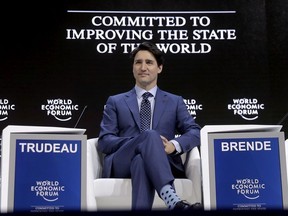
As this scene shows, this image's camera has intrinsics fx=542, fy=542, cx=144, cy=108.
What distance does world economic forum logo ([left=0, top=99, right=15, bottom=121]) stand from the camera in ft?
14.8

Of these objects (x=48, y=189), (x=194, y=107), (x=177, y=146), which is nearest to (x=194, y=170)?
(x=177, y=146)

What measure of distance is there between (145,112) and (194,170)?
50cm

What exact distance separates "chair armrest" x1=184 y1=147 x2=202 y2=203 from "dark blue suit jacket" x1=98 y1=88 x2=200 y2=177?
4 cm

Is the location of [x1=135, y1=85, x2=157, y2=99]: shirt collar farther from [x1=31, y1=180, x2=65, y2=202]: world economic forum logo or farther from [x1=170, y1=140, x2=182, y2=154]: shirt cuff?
[x1=31, y1=180, x2=65, y2=202]: world economic forum logo

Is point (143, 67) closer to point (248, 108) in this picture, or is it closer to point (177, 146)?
point (177, 146)

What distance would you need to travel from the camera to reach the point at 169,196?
251 centimetres

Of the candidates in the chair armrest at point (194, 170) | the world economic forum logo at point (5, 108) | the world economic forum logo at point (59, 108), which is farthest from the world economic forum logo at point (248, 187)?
the world economic forum logo at point (5, 108)

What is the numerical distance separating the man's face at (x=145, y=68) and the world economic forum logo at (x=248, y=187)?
996 mm

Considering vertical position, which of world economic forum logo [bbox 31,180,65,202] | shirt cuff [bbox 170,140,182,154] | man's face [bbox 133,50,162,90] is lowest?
world economic forum logo [bbox 31,180,65,202]

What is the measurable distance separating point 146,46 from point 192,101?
1397 mm

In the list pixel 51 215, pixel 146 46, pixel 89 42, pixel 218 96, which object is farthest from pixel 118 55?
pixel 51 215

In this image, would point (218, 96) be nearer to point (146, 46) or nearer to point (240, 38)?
point (240, 38)

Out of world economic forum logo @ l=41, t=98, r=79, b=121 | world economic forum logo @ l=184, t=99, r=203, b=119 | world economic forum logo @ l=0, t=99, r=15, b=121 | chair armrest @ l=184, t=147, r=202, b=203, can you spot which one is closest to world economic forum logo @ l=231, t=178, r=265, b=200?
chair armrest @ l=184, t=147, r=202, b=203

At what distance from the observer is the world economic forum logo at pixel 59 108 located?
14.9ft
